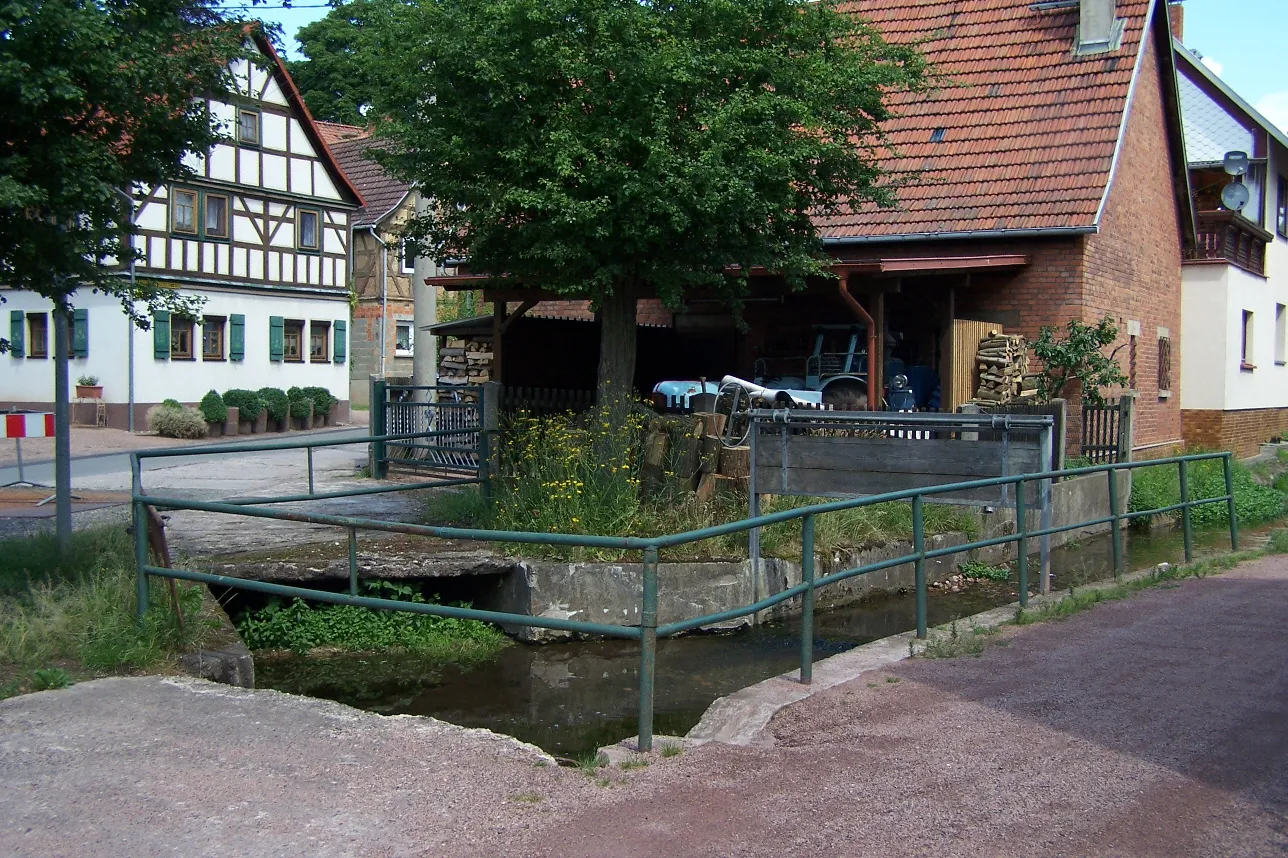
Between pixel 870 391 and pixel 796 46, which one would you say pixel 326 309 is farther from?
pixel 796 46

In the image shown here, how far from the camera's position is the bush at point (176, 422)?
2883cm

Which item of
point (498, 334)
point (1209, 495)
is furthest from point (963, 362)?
point (498, 334)

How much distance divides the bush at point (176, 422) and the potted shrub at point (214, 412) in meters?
0.28

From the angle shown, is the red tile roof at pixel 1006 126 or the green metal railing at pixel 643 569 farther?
the red tile roof at pixel 1006 126

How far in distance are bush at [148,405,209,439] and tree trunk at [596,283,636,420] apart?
1864cm

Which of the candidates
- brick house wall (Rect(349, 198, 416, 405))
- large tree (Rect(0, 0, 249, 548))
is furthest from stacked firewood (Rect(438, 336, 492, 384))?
brick house wall (Rect(349, 198, 416, 405))

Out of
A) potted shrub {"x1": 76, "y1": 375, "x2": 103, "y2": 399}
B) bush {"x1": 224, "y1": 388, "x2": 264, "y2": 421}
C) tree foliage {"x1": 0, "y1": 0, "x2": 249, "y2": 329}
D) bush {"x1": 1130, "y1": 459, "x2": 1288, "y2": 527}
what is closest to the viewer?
tree foliage {"x1": 0, "y1": 0, "x2": 249, "y2": 329}

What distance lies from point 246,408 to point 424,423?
16586 mm

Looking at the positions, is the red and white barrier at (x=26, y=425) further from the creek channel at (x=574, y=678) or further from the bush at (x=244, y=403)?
the bush at (x=244, y=403)

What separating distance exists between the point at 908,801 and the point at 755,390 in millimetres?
10739

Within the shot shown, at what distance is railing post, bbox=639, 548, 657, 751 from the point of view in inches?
213

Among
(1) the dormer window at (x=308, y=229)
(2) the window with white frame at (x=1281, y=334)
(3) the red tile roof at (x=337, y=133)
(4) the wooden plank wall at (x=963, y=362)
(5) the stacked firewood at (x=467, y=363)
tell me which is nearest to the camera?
(4) the wooden plank wall at (x=963, y=362)

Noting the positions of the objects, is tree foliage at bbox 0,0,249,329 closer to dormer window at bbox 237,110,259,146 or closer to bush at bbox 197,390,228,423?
bush at bbox 197,390,228,423

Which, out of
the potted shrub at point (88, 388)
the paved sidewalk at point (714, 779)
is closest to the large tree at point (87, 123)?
the paved sidewalk at point (714, 779)
